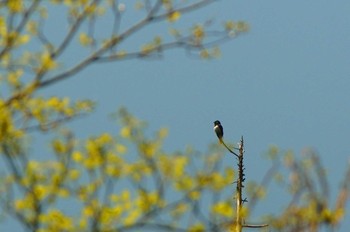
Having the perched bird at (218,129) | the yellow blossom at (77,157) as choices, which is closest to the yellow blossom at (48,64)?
the yellow blossom at (77,157)

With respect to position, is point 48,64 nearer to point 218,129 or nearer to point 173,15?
point 173,15

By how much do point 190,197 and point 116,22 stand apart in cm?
238

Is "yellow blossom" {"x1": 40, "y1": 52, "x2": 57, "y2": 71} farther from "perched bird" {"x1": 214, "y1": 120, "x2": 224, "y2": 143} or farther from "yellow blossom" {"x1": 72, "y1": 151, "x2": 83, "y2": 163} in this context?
"perched bird" {"x1": 214, "y1": 120, "x2": 224, "y2": 143}

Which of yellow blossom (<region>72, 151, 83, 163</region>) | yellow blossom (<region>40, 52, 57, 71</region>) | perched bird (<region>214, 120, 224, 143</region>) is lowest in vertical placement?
yellow blossom (<region>72, 151, 83, 163</region>)

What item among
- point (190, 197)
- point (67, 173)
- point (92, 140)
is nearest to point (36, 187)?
point (67, 173)

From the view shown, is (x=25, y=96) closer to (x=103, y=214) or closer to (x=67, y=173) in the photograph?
(x=67, y=173)

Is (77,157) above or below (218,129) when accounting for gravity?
below

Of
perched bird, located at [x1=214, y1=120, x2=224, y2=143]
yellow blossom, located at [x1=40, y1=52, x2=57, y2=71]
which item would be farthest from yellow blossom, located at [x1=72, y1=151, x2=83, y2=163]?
perched bird, located at [x1=214, y1=120, x2=224, y2=143]

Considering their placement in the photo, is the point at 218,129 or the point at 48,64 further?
the point at 218,129

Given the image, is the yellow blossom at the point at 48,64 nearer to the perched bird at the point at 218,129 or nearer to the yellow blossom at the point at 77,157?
the yellow blossom at the point at 77,157

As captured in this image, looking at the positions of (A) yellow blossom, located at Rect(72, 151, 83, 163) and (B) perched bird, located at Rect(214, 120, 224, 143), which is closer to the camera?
(A) yellow blossom, located at Rect(72, 151, 83, 163)

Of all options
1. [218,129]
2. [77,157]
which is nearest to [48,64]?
[77,157]

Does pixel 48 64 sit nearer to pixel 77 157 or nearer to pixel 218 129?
pixel 77 157

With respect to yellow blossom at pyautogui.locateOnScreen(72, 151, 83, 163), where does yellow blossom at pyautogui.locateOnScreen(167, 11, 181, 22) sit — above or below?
above
